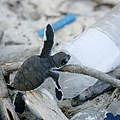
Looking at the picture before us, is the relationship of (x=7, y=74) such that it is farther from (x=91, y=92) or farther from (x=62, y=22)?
(x=62, y=22)

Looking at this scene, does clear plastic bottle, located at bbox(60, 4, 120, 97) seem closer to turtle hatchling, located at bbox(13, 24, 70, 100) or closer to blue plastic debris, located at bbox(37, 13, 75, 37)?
turtle hatchling, located at bbox(13, 24, 70, 100)

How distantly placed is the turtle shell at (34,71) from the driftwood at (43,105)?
6 cm

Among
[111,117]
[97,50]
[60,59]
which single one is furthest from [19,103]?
[97,50]

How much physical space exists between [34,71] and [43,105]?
0.14 m

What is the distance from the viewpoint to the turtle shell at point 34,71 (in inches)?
48.6

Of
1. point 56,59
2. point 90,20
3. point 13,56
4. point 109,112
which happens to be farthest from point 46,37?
point 90,20

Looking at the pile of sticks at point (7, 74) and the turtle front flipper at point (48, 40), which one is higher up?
the turtle front flipper at point (48, 40)

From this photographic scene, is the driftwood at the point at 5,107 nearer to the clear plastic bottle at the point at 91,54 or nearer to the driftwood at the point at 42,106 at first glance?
the driftwood at the point at 42,106

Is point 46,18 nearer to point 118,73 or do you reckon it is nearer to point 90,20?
point 90,20

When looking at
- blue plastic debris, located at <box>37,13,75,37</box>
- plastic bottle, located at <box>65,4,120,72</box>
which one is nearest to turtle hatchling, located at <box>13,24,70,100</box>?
plastic bottle, located at <box>65,4,120,72</box>

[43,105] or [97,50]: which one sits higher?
[97,50]

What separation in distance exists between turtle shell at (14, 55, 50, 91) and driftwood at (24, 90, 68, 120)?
2.4 inches

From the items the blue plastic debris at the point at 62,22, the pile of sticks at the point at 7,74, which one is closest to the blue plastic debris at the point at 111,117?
the pile of sticks at the point at 7,74

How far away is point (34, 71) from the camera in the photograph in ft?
4.06
